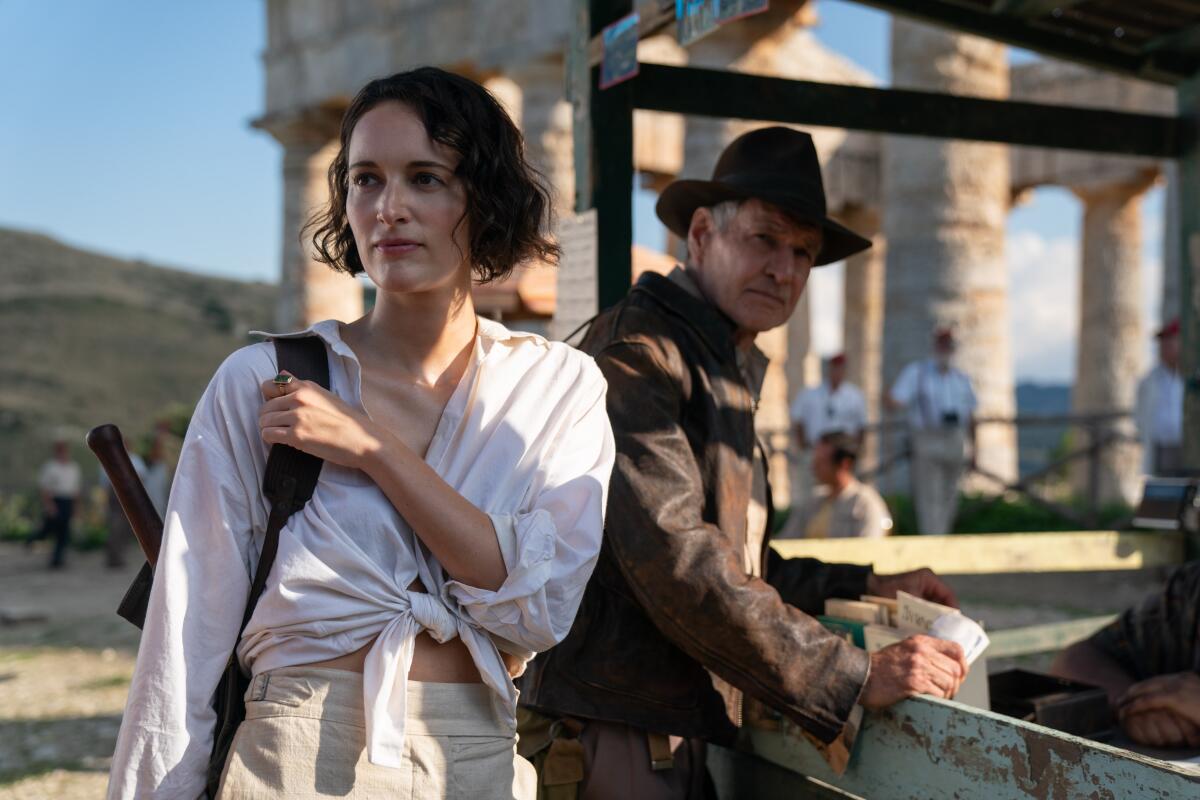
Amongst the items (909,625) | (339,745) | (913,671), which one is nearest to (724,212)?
(909,625)

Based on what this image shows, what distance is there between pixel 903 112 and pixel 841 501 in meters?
3.52

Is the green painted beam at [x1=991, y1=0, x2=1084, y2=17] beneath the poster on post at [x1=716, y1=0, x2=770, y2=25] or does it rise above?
above

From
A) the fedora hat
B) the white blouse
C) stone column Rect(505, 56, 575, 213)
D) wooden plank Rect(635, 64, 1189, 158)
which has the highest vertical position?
stone column Rect(505, 56, 575, 213)

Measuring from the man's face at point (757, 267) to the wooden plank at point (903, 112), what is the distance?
32.7 inches

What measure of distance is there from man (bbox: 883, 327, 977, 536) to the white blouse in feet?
33.8

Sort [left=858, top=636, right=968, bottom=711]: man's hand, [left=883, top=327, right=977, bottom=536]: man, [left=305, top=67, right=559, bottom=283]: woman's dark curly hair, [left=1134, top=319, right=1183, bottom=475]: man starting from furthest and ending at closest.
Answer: [left=883, top=327, right=977, bottom=536]: man < [left=1134, top=319, right=1183, bottom=475]: man < [left=858, top=636, right=968, bottom=711]: man's hand < [left=305, top=67, right=559, bottom=283]: woman's dark curly hair

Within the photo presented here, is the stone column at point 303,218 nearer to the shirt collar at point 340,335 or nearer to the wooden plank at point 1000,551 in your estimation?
the wooden plank at point 1000,551

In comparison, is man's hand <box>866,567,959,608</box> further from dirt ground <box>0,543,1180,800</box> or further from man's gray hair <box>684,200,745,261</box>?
dirt ground <box>0,543,1180,800</box>

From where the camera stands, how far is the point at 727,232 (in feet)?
10.4

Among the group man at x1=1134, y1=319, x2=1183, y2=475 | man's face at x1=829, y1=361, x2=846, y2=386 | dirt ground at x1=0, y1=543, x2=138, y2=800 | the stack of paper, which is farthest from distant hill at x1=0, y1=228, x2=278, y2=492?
the stack of paper

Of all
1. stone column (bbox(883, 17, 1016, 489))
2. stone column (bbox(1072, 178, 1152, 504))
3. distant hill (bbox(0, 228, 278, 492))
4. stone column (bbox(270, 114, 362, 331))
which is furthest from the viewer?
distant hill (bbox(0, 228, 278, 492))

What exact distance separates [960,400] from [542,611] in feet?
35.2

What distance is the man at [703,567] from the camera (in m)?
2.67

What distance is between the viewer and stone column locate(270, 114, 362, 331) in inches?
733
